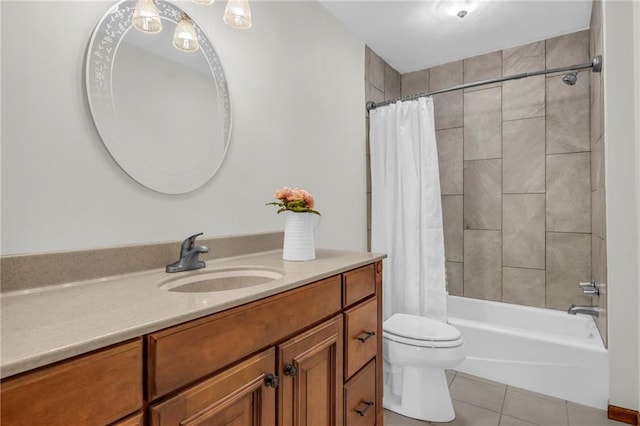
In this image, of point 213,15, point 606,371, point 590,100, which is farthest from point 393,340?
point 590,100

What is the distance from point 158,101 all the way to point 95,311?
0.83 meters

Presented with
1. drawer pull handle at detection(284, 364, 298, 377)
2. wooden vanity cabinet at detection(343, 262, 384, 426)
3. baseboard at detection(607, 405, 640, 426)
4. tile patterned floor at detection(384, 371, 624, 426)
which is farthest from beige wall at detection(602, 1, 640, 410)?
drawer pull handle at detection(284, 364, 298, 377)

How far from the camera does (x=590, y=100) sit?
2.46 meters

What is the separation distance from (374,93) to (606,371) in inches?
93.0

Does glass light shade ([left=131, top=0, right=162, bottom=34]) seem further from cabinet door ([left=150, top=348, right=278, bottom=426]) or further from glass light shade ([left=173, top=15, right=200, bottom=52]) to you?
cabinet door ([left=150, top=348, right=278, bottom=426])

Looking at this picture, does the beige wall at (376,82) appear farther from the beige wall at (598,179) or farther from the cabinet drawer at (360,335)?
the beige wall at (598,179)

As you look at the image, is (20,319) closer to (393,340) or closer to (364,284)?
(364,284)

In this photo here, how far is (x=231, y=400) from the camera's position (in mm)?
830

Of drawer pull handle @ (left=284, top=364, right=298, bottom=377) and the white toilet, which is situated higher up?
drawer pull handle @ (left=284, top=364, right=298, bottom=377)

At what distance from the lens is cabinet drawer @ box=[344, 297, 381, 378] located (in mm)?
1300

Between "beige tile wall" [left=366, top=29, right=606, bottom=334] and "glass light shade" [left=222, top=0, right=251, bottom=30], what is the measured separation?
1.47m

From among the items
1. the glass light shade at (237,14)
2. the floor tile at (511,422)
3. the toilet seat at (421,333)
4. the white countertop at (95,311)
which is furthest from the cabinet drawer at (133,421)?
the floor tile at (511,422)

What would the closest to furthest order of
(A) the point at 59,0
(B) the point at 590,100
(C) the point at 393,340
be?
(A) the point at 59,0, (C) the point at 393,340, (B) the point at 590,100

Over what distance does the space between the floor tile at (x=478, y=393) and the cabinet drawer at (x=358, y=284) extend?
1142 millimetres
